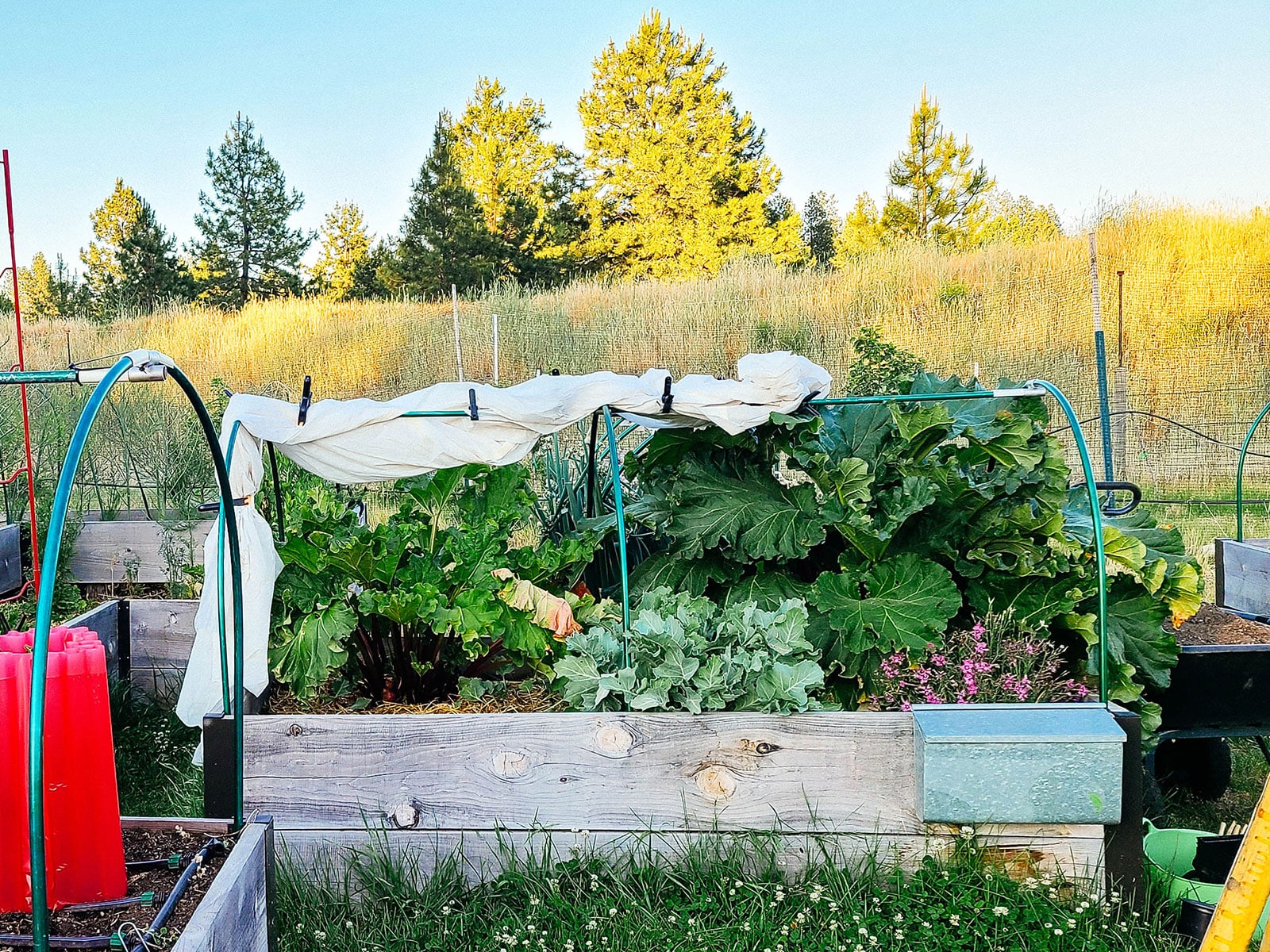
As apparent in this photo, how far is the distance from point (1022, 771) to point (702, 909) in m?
0.86

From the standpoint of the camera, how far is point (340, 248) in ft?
93.1

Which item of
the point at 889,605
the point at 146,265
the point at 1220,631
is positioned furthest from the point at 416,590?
the point at 146,265

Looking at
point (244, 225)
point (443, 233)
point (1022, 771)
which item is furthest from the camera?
point (244, 225)

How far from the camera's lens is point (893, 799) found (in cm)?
242

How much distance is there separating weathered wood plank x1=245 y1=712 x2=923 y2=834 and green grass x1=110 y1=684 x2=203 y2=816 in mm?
823

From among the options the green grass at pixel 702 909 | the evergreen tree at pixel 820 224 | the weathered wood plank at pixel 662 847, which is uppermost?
the evergreen tree at pixel 820 224

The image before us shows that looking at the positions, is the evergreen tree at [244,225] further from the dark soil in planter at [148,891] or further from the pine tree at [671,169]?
Result: the dark soil in planter at [148,891]

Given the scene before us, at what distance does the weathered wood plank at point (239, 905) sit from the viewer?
4.35ft

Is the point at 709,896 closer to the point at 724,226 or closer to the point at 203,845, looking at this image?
the point at 203,845

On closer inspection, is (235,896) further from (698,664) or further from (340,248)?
(340,248)

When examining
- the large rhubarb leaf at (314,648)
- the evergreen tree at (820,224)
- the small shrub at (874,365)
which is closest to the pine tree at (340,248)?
the evergreen tree at (820,224)

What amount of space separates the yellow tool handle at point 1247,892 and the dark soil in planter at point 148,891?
145 cm

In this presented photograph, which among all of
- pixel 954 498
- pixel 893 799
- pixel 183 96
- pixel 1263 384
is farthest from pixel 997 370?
pixel 183 96

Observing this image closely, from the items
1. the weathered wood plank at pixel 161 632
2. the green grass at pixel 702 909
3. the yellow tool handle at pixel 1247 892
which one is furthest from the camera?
the weathered wood plank at pixel 161 632
